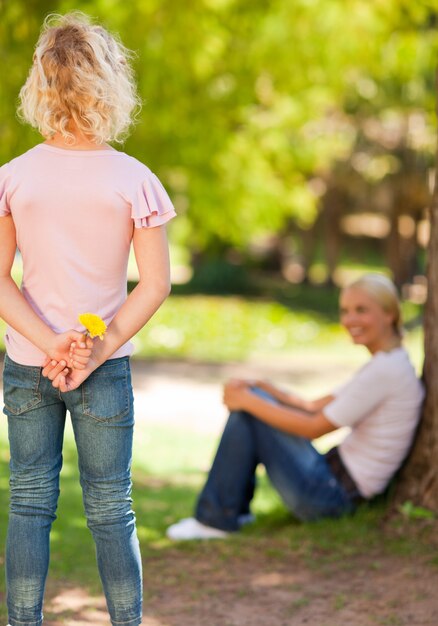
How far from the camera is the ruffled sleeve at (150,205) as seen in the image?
2.79 metres

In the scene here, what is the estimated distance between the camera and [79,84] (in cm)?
276

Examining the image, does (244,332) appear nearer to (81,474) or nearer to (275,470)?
(275,470)

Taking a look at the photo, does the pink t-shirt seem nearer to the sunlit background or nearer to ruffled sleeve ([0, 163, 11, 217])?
ruffled sleeve ([0, 163, 11, 217])

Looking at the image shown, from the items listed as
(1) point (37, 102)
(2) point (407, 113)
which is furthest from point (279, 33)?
(1) point (37, 102)

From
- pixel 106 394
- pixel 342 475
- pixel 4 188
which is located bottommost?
pixel 342 475

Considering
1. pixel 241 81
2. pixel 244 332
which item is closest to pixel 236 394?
pixel 241 81

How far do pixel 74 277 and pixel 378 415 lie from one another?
2336mm

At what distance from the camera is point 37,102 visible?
112 inches

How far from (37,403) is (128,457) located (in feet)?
0.97

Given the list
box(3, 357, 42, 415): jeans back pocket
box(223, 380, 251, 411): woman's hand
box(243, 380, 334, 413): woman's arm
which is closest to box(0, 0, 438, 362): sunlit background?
box(243, 380, 334, 413): woman's arm

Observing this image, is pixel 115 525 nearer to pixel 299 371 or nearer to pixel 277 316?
pixel 299 371

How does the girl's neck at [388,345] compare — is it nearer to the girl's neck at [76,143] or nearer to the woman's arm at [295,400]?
the woman's arm at [295,400]

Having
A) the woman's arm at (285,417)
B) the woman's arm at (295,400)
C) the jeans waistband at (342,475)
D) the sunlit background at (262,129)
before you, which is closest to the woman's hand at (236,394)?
the woman's arm at (285,417)

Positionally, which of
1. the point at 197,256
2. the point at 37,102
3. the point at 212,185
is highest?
the point at 37,102
